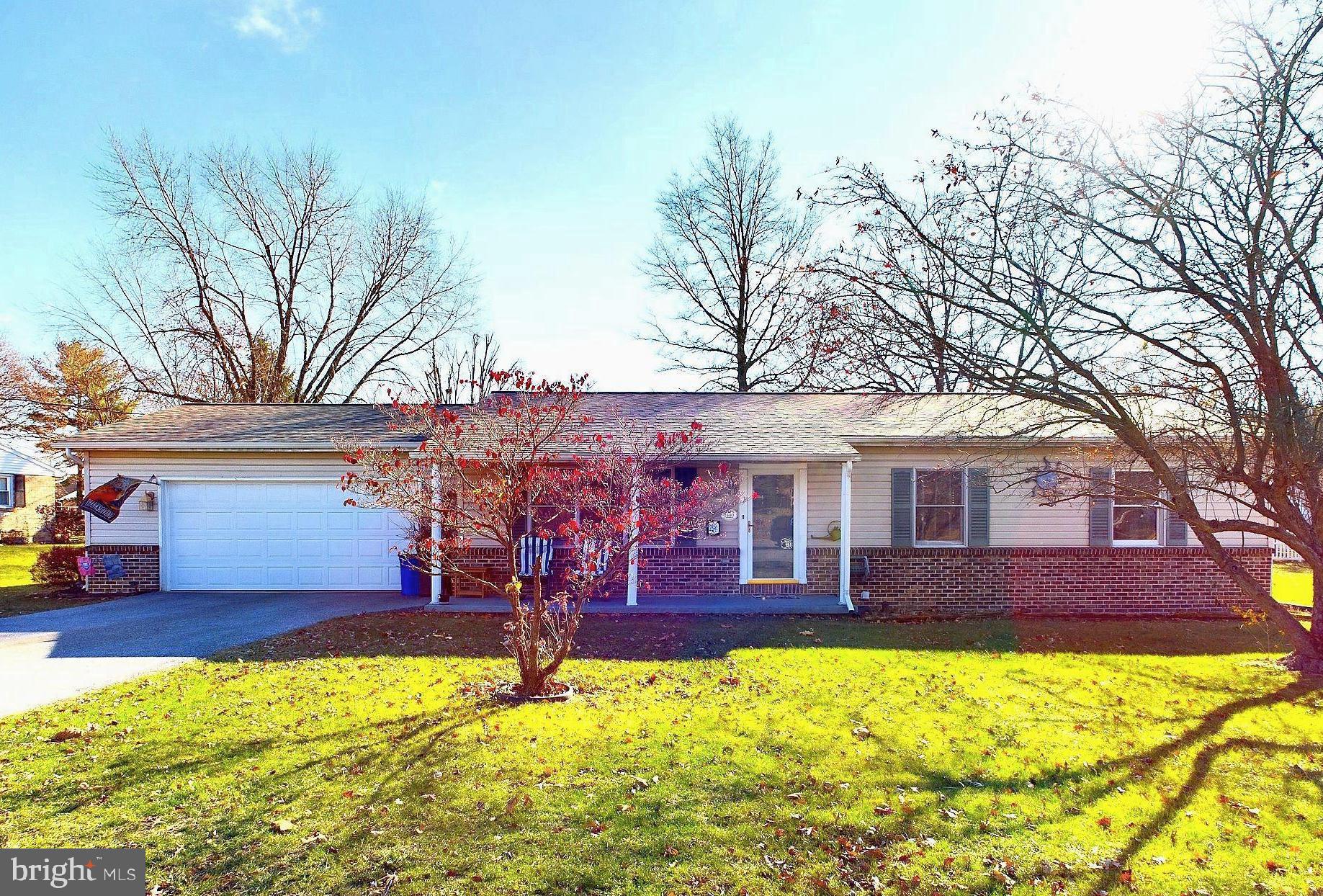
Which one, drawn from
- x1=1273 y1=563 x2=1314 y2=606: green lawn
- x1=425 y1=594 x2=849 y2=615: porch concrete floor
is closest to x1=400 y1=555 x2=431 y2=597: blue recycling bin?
x1=425 y1=594 x2=849 y2=615: porch concrete floor

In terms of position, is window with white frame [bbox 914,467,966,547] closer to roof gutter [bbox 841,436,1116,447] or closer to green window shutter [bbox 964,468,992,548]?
green window shutter [bbox 964,468,992,548]

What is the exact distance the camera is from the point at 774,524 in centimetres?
1265

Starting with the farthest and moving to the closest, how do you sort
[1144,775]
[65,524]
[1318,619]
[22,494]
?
1. [22,494]
2. [65,524]
3. [1318,619]
4. [1144,775]

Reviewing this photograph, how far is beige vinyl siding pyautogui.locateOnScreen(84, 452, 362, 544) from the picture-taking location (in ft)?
42.9

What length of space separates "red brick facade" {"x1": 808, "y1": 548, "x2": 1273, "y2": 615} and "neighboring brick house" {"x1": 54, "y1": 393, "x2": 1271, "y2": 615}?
25 mm

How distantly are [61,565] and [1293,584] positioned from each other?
83.8 feet

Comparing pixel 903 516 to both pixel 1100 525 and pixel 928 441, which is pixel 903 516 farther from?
pixel 1100 525

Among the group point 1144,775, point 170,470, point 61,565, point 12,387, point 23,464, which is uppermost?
point 12,387

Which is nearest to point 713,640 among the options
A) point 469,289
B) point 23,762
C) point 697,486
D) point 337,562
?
point 697,486

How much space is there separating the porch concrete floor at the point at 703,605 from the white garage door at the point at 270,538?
2085 millimetres

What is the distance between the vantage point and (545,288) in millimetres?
20047

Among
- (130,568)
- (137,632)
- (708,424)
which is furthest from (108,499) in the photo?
(708,424)

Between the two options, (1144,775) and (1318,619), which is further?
(1318,619)

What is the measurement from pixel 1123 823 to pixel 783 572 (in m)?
8.31
